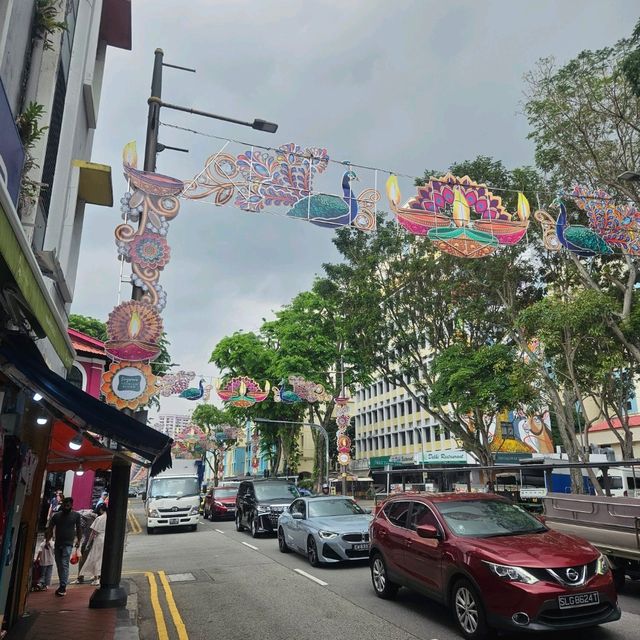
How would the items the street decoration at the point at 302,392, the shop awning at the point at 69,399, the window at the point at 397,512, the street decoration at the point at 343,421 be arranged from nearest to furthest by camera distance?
the shop awning at the point at 69,399 → the window at the point at 397,512 → the street decoration at the point at 302,392 → the street decoration at the point at 343,421

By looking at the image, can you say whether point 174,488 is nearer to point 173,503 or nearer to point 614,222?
point 173,503

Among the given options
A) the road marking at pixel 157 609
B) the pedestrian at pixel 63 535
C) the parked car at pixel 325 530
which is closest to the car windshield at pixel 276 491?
the parked car at pixel 325 530

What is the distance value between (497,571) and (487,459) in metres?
18.2

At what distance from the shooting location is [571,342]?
18453 millimetres

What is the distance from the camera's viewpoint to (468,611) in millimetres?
6473

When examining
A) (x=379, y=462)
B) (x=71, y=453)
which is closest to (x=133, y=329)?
(x=71, y=453)

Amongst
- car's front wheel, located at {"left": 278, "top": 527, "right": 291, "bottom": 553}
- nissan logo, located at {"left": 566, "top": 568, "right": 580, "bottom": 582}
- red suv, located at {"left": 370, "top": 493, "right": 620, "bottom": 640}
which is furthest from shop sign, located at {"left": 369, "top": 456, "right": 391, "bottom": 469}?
nissan logo, located at {"left": 566, "top": 568, "right": 580, "bottom": 582}

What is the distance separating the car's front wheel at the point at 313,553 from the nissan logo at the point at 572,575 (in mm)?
6807

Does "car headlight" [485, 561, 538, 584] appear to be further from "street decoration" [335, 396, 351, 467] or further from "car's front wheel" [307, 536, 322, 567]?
"street decoration" [335, 396, 351, 467]

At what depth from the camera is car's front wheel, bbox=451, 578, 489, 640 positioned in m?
6.19

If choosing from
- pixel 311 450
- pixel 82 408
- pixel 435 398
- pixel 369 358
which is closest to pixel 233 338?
pixel 369 358

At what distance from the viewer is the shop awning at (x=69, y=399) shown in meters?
4.98

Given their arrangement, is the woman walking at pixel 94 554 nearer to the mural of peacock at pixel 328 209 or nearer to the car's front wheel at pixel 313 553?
the car's front wheel at pixel 313 553

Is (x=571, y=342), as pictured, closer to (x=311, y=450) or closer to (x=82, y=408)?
(x=82, y=408)
